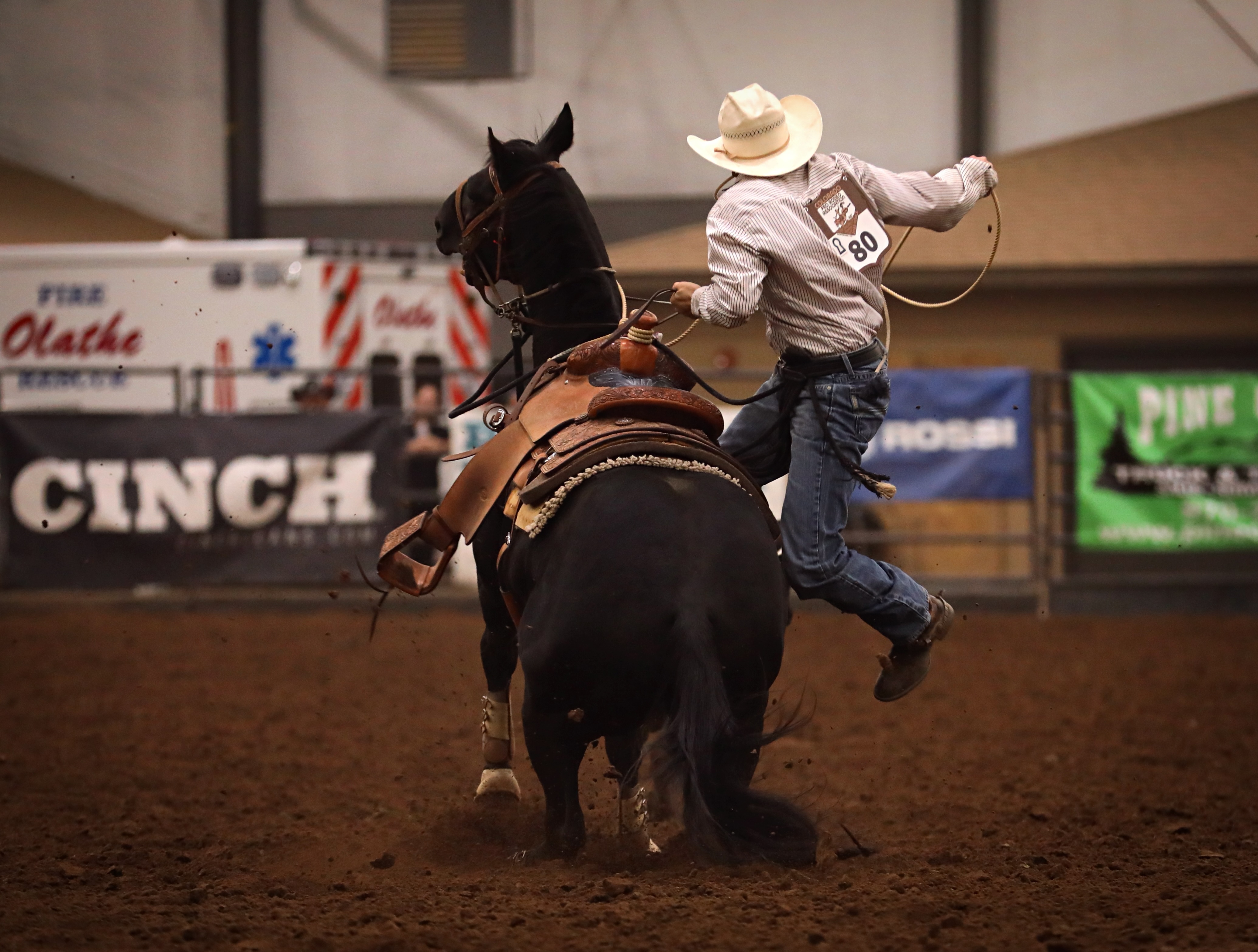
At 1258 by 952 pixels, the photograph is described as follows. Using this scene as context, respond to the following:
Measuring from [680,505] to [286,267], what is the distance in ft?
28.3

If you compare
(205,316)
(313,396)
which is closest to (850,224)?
(313,396)

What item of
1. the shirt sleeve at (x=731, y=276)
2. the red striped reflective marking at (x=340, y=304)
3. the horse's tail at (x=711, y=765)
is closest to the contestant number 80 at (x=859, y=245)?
the shirt sleeve at (x=731, y=276)

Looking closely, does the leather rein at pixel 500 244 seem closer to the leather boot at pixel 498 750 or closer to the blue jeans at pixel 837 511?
the blue jeans at pixel 837 511

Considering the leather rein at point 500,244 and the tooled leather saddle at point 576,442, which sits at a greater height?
the leather rein at point 500,244

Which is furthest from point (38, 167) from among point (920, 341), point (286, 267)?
point (920, 341)

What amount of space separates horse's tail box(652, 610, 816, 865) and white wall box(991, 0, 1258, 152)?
11014 millimetres

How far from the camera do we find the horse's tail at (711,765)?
345 centimetres

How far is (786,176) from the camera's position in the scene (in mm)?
4039

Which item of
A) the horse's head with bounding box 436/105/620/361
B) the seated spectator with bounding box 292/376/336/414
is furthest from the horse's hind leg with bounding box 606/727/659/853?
the seated spectator with bounding box 292/376/336/414

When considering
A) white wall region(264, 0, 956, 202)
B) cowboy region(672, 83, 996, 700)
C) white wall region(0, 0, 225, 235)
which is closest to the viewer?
cowboy region(672, 83, 996, 700)

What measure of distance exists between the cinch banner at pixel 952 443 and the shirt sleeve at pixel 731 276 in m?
6.46

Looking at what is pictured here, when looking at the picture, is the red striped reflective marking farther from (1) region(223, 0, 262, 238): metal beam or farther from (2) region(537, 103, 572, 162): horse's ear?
(2) region(537, 103, 572, 162): horse's ear

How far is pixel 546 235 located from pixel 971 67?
9.86 metres

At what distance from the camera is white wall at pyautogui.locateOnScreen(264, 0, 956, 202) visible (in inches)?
520
